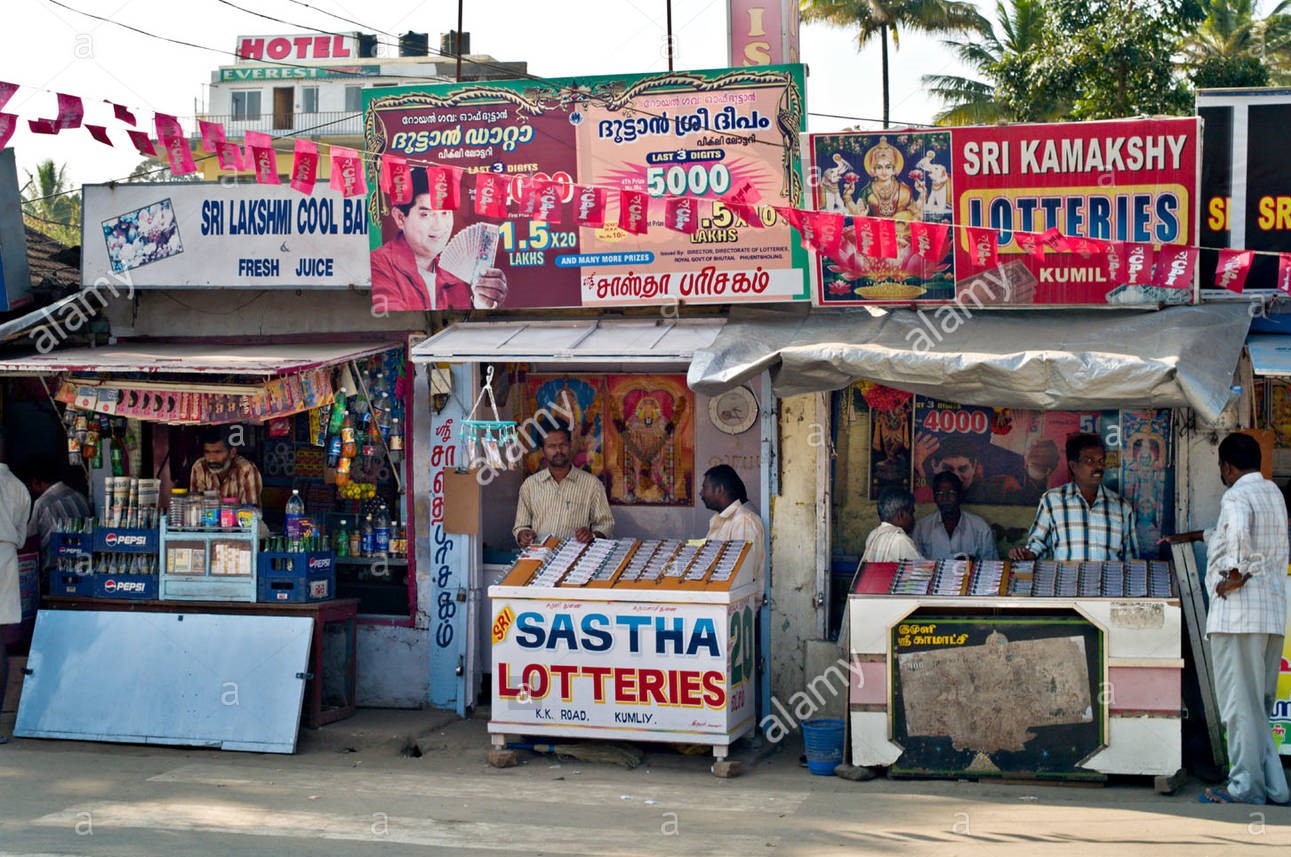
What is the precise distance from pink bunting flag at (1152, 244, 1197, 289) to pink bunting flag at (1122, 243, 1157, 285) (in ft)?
0.16

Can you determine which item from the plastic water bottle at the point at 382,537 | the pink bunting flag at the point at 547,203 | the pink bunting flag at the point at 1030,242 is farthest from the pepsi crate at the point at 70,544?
the pink bunting flag at the point at 1030,242

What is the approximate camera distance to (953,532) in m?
9.30

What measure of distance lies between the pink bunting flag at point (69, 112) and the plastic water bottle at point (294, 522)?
9.38 ft

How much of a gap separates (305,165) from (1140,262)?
504 cm

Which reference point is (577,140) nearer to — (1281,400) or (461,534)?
(461,534)

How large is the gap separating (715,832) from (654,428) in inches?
170

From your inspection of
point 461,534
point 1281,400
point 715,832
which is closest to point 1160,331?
point 1281,400

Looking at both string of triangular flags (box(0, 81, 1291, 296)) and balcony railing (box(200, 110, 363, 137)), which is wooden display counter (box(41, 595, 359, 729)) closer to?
string of triangular flags (box(0, 81, 1291, 296))

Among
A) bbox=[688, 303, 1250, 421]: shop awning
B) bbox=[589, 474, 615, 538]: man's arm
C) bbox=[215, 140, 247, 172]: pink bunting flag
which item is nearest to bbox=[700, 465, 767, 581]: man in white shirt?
bbox=[589, 474, 615, 538]: man's arm

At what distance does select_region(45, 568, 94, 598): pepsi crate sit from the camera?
986 centimetres

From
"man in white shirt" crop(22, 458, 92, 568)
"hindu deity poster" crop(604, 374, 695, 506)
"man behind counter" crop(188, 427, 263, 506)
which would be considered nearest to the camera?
"man behind counter" crop(188, 427, 263, 506)

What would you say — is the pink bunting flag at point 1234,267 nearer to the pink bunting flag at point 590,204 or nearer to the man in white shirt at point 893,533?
the man in white shirt at point 893,533

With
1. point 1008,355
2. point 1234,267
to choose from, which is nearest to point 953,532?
point 1008,355

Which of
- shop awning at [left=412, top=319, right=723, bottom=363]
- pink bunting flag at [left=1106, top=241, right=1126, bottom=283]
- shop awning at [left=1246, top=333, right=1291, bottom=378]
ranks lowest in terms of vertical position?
shop awning at [left=1246, top=333, right=1291, bottom=378]
